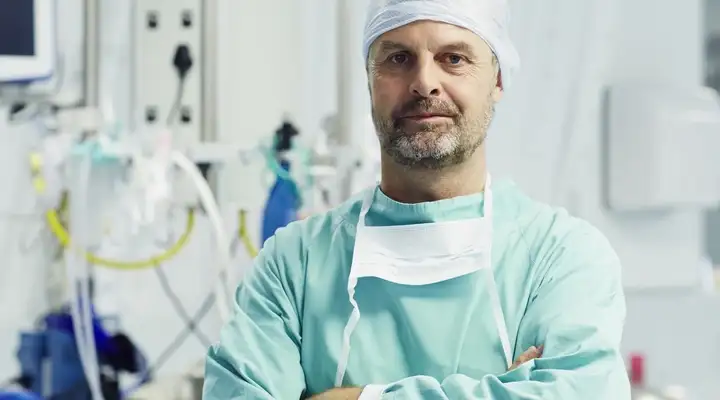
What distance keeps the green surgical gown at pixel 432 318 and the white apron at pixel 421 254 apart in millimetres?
17

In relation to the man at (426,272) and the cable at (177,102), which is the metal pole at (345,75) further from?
the man at (426,272)

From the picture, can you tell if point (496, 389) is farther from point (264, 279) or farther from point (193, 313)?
point (193, 313)

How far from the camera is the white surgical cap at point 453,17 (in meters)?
1.30

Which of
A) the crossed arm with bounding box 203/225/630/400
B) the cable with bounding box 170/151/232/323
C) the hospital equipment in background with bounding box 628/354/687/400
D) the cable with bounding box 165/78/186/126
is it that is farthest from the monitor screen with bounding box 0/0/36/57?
the hospital equipment in background with bounding box 628/354/687/400

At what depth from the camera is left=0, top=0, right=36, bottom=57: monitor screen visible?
2.11 metres

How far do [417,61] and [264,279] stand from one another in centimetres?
43

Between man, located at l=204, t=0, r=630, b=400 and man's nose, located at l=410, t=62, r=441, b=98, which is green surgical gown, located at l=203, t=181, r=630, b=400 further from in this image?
man's nose, located at l=410, t=62, r=441, b=98

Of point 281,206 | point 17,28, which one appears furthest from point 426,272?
point 17,28

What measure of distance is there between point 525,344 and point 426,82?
1.39 feet

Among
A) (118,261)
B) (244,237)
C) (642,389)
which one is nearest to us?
(244,237)

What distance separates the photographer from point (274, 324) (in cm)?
131

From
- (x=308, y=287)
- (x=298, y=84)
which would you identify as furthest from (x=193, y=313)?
(x=308, y=287)

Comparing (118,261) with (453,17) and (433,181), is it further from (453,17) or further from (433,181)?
(453,17)

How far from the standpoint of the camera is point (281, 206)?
1967mm
